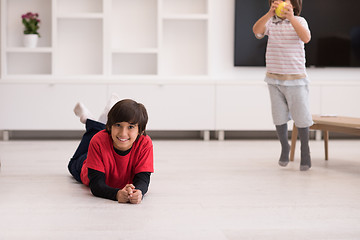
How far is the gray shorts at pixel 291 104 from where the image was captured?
270 cm

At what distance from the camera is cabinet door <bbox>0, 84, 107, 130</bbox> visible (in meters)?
4.43

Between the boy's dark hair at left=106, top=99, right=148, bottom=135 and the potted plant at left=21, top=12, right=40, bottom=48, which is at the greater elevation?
the potted plant at left=21, top=12, right=40, bottom=48

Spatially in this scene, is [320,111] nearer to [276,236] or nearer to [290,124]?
[290,124]

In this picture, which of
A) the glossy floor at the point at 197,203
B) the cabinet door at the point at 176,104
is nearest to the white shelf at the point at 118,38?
the cabinet door at the point at 176,104

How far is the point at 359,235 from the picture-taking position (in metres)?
1.50

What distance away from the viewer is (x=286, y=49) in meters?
2.71

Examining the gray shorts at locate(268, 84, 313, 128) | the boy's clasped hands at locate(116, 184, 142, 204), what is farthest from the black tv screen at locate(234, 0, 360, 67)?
the boy's clasped hands at locate(116, 184, 142, 204)

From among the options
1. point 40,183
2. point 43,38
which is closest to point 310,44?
point 43,38

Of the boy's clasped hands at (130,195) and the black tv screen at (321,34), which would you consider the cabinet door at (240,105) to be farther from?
the boy's clasped hands at (130,195)

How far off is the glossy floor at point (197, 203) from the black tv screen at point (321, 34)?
1.76 metres

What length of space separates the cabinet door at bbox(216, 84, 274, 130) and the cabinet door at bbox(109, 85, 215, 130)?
0.08 m

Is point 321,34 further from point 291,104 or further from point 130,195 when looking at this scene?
point 130,195

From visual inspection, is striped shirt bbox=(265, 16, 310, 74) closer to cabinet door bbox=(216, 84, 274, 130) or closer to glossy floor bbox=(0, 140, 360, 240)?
glossy floor bbox=(0, 140, 360, 240)

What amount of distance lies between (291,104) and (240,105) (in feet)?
6.08
